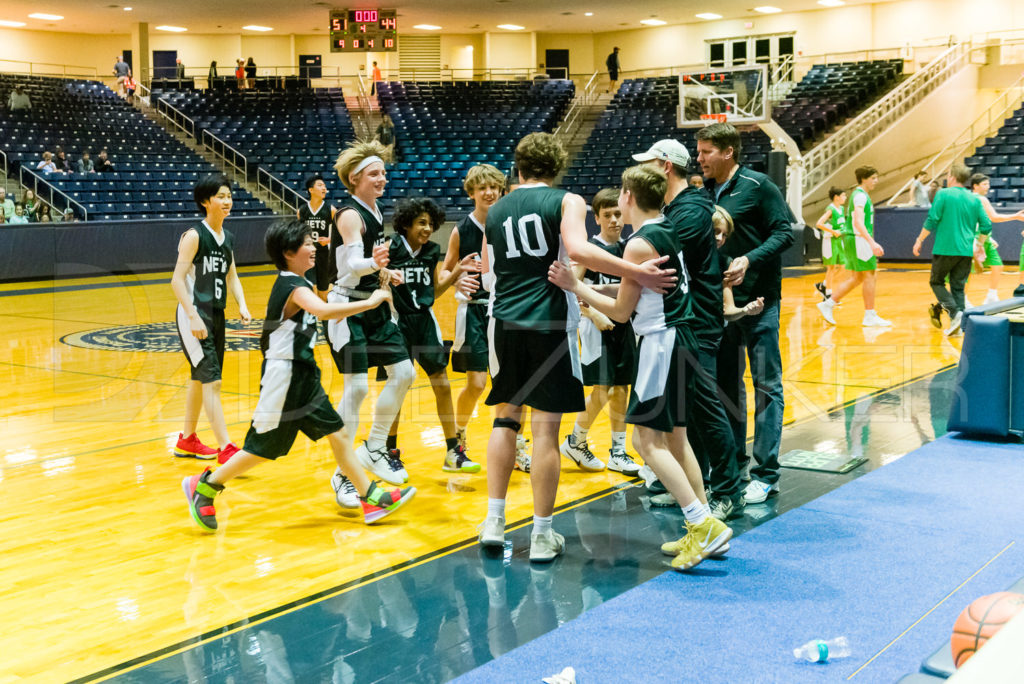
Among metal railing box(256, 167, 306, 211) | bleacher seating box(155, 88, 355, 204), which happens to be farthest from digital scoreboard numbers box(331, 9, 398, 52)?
metal railing box(256, 167, 306, 211)

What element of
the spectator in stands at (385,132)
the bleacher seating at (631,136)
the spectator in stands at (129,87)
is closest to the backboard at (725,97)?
the bleacher seating at (631,136)

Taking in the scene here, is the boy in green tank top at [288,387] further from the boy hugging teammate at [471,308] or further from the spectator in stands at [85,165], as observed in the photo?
the spectator in stands at [85,165]

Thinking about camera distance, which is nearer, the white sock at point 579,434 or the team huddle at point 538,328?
the team huddle at point 538,328

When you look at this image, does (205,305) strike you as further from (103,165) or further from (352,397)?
(103,165)

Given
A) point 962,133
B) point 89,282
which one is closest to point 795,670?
point 89,282

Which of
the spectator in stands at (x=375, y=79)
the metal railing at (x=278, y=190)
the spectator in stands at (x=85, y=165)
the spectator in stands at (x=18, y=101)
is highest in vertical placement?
the spectator in stands at (x=375, y=79)

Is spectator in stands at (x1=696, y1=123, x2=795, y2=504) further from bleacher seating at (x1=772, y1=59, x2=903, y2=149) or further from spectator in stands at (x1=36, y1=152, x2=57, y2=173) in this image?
bleacher seating at (x1=772, y1=59, x2=903, y2=149)

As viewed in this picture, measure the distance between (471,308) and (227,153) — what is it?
2035 cm

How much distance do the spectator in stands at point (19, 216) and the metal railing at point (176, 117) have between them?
26.9 ft

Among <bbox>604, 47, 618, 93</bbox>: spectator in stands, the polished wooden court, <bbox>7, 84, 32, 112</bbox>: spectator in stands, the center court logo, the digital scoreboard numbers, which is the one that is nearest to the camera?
the polished wooden court

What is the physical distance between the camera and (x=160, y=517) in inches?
190

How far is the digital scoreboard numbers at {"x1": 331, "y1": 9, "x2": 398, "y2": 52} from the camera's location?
83.1ft

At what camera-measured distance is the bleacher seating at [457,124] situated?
2406cm

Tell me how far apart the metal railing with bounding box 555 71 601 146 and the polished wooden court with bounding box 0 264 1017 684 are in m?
18.7
